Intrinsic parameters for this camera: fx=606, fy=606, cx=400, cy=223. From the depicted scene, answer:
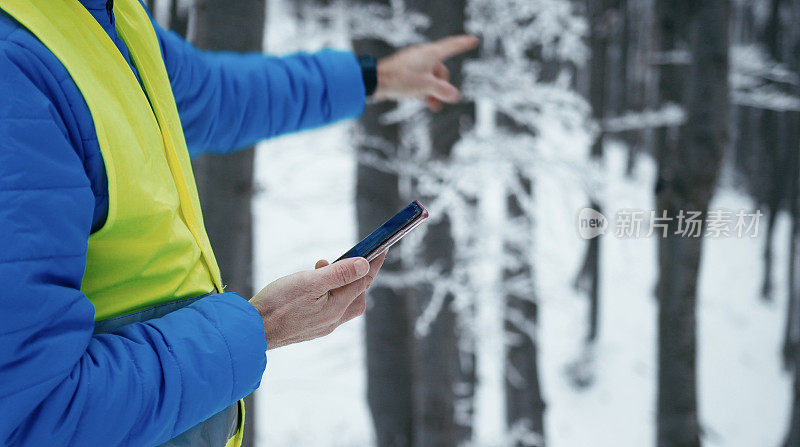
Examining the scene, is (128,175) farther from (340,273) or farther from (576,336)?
(576,336)

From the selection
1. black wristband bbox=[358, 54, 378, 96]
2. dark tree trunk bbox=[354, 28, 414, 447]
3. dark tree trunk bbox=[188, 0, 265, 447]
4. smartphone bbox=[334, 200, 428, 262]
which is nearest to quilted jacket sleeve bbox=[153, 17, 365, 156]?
black wristband bbox=[358, 54, 378, 96]

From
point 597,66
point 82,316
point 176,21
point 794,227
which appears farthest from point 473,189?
point 794,227

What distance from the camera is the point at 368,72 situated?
6.17ft

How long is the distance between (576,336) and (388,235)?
1134 centimetres

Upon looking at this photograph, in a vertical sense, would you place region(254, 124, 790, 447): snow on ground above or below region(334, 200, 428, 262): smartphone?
below

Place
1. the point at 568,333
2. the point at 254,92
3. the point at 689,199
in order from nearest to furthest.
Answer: the point at 254,92 < the point at 689,199 < the point at 568,333

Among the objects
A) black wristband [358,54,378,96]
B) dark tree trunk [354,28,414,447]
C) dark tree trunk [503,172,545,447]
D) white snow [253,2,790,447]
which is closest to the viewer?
black wristband [358,54,378,96]

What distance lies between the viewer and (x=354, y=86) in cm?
184

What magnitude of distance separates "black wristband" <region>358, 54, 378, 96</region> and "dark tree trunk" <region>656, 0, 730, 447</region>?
205 centimetres

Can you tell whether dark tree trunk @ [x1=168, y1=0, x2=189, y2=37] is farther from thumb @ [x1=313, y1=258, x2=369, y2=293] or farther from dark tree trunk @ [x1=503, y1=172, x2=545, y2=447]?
dark tree trunk @ [x1=503, y1=172, x2=545, y2=447]

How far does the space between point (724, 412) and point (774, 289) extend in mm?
3793

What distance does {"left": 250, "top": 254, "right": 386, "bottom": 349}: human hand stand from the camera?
110cm

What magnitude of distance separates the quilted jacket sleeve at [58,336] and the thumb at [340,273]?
0.79 feet

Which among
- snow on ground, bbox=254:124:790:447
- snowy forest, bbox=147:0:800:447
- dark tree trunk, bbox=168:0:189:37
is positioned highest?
dark tree trunk, bbox=168:0:189:37
